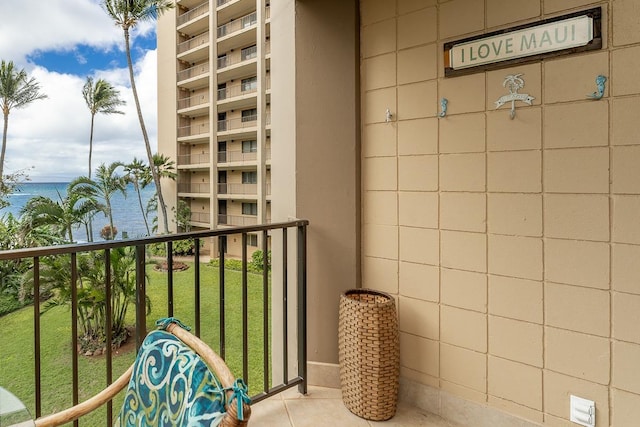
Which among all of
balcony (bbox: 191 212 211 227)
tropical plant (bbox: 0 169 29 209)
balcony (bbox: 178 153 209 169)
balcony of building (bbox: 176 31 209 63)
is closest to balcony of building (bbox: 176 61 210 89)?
balcony of building (bbox: 176 31 209 63)

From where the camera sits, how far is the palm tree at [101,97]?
13445 mm

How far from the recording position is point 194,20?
15609mm

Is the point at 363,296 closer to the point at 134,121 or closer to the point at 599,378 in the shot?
the point at 599,378

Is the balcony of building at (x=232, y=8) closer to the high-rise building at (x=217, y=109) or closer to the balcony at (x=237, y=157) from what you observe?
the high-rise building at (x=217, y=109)

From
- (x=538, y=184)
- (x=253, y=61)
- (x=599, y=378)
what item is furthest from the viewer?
(x=253, y=61)

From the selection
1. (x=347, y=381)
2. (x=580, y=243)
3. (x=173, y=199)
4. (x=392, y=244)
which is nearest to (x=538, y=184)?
(x=580, y=243)

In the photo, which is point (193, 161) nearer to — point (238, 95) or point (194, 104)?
point (194, 104)

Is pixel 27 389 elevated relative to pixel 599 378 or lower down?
lower down

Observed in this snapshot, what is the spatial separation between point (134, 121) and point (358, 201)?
17.3 m

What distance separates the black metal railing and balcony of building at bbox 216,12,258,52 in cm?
1375

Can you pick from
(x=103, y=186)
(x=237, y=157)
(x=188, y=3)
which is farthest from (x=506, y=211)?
(x=188, y=3)

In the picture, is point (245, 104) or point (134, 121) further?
point (134, 121)

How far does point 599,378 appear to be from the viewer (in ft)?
4.29

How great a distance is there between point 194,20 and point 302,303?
17.4 meters
